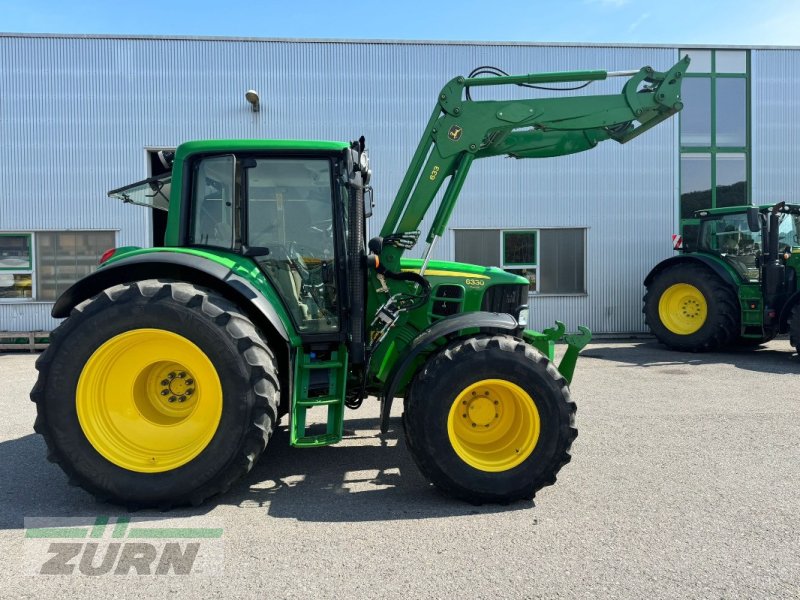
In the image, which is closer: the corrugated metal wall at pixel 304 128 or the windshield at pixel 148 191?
the windshield at pixel 148 191

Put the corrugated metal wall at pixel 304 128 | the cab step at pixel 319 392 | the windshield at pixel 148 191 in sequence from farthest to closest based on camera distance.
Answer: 1. the corrugated metal wall at pixel 304 128
2. the windshield at pixel 148 191
3. the cab step at pixel 319 392

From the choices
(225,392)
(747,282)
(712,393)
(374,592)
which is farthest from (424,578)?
(747,282)

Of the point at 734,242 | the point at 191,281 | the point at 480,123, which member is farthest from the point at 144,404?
the point at 734,242

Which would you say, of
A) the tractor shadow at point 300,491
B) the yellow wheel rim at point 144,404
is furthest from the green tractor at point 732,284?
the yellow wheel rim at point 144,404

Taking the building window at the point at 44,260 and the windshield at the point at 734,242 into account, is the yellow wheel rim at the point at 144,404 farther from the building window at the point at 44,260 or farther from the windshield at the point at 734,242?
the windshield at the point at 734,242

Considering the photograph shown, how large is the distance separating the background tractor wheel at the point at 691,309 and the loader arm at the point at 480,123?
20.3ft

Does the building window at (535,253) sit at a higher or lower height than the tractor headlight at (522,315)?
higher

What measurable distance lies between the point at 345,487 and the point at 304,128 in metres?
8.68

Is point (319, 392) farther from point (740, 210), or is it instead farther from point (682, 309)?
point (740, 210)

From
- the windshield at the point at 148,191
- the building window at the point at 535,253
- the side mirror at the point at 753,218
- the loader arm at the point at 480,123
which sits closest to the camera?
the loader arm at the point at 480,123

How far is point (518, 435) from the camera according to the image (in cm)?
337

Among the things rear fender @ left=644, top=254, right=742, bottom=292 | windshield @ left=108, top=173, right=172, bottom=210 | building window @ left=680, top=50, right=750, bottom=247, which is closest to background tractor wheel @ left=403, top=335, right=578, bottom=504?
windshield @ left=108, top=173, right=172, bottom=210

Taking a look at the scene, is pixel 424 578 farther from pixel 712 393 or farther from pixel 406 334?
pixel 712 393

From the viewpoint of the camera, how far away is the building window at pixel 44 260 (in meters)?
10.3
